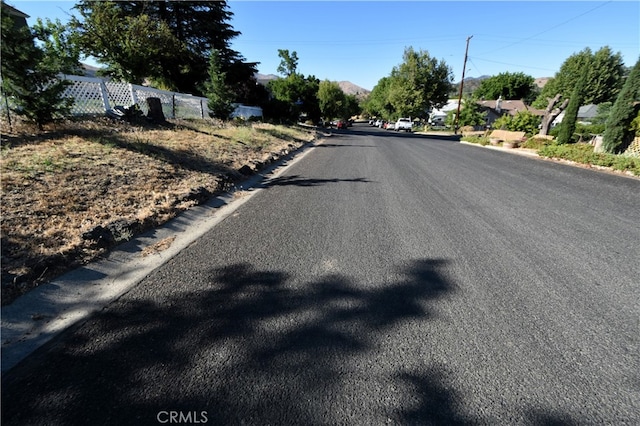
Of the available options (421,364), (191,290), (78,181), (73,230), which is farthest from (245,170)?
(421,364)

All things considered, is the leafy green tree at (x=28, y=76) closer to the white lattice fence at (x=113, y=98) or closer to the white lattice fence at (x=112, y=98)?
the white lattice fence at (x=112, y=98)

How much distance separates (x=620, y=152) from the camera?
1131cm

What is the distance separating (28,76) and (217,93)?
A: 9.58m

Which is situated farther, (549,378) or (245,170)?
(245,170)

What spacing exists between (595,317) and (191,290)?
353 centimetres

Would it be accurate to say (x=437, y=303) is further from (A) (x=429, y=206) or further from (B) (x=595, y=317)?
(A) (x=429, y=206)

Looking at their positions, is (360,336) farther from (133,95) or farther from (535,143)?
(535,143)

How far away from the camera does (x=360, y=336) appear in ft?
6.81

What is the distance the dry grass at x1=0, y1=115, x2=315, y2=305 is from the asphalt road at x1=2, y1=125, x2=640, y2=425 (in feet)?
3.35

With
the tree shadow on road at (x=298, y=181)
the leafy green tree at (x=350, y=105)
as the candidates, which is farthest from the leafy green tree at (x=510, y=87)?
the tree shadow on road at (x=298, y=181)

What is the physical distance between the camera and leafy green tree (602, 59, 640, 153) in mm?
10766

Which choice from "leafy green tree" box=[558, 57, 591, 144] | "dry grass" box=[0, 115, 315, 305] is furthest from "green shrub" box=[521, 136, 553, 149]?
"dry grass" box=[0, 115, 315, 305]

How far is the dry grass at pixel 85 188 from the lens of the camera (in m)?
2.93

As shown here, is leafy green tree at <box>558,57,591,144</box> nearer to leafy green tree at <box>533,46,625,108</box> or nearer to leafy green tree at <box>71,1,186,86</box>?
leafy green tree at <box>71,1,186,86</box>
